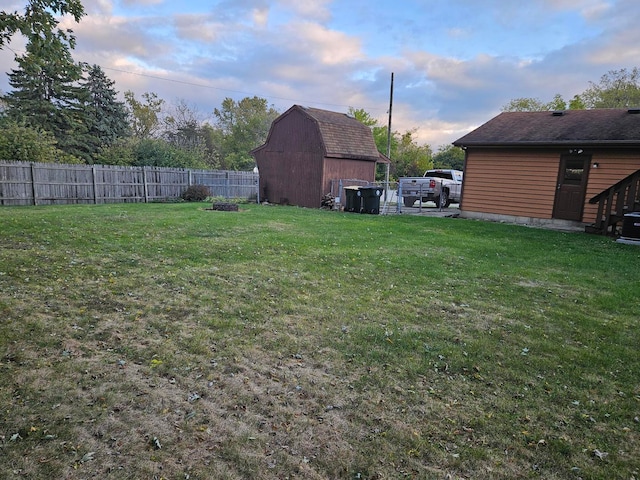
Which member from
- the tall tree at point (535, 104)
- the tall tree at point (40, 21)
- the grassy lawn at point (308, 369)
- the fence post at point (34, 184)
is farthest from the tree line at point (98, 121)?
the tall tree at point (535, 104)

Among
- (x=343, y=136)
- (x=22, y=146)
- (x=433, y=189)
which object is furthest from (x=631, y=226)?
(x=22, y=146)

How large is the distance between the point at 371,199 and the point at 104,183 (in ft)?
36.8

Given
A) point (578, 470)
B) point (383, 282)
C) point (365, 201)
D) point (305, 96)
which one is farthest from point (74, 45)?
point (305, 96)

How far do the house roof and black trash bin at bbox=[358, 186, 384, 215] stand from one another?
11.3 feet

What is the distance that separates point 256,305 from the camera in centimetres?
414

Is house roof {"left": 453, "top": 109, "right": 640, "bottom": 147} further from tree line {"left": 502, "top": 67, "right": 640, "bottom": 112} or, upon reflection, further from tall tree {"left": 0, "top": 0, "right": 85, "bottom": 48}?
tree line {"left": 502, "top": 67, "right": 640, "bottom": 112}

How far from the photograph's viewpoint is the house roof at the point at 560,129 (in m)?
11.1

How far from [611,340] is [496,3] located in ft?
35.9

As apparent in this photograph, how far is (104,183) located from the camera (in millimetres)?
15727

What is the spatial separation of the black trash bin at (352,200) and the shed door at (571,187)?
6745mm

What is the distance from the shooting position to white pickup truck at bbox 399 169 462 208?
55.2ft

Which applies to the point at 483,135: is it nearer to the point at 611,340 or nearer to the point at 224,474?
the point at 611,340

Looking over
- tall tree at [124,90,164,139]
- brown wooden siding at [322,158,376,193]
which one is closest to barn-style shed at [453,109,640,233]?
brown wooden siding at [322,158,376,193]

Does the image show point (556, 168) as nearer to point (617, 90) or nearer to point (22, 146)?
point (22, 146)
